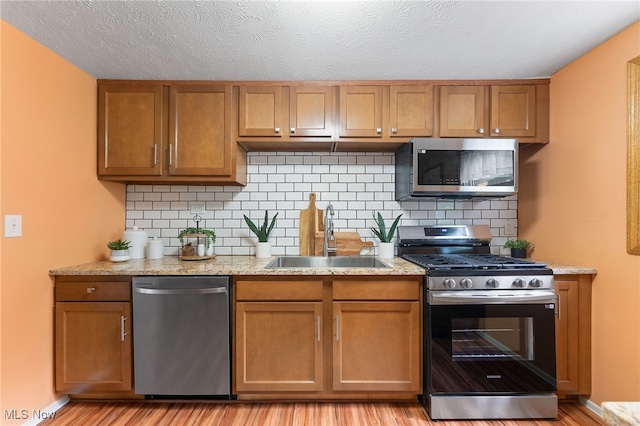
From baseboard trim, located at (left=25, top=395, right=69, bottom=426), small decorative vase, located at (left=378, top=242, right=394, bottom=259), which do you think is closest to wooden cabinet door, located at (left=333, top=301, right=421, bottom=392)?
small decorative vase, located at (left=378, top=242, right=394, bottom=259)

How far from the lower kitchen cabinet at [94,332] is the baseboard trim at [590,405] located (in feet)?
9.35

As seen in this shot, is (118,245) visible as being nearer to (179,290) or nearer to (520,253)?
(179,290)

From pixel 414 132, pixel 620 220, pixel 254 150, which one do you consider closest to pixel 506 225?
pixel 620 220

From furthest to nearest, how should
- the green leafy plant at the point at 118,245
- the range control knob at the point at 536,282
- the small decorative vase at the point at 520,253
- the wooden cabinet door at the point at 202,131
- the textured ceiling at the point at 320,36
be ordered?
the small decorative vase at the point at 520,253 → the wooden cabinet door at the point at 202,131 → the green leafy plant at the point at 118,245 → the range control knob at the point at 536,282 → the textured ceiling at the point at 320,36

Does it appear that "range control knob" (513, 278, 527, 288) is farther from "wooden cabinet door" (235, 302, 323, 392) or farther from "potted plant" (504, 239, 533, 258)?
"wooden cabinet door" (235, 302, 323, 392)

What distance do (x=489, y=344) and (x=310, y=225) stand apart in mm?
1486

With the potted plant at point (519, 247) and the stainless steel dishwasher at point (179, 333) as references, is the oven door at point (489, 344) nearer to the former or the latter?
the potted plant at point (519, 247)

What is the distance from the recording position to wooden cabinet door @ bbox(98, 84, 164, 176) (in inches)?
90.0

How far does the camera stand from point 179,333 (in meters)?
1.94

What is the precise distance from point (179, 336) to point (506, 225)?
2599 mm

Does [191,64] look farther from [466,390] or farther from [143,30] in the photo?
[466,390]

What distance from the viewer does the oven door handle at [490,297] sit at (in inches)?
74.0

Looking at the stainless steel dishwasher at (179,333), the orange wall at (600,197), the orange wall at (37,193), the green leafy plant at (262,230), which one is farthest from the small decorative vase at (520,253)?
the orange wall at (37,193)

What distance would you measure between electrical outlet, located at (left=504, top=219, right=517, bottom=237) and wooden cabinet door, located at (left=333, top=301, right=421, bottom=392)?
1252 millimetres
